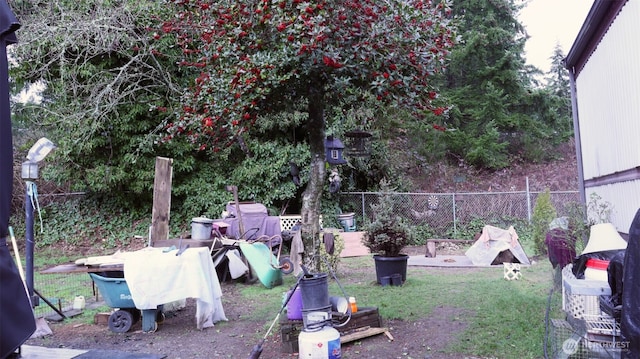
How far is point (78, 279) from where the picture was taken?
28.7ft

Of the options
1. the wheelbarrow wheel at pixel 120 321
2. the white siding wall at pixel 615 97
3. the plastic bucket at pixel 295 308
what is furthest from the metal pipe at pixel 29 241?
the white siding wall at pixel 615 97

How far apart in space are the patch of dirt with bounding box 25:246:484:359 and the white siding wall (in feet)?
7.43

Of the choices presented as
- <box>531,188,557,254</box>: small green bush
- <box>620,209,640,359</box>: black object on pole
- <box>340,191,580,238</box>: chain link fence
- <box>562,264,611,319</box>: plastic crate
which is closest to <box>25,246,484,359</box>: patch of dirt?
<box>562,264,611,319</box>: plastic crate

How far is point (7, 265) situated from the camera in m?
2.13

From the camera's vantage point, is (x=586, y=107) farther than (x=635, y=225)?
Yes

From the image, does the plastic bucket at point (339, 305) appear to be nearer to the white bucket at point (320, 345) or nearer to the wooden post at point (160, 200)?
the white bucket at point (320, 345)

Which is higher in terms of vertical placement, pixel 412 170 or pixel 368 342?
pixel 412 170

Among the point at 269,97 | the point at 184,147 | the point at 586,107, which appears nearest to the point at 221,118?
the point at 269,97

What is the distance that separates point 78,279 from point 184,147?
4.10 m

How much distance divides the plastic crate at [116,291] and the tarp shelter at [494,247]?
20.4 feet

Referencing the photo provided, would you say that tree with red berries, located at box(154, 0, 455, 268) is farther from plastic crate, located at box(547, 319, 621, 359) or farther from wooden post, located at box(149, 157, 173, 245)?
wooden post, located at box(149, 157, 173, 245)

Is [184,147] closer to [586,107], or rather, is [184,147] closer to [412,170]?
[412,170]

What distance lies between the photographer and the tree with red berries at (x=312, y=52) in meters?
4.00

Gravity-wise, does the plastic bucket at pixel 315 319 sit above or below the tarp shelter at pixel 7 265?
below
